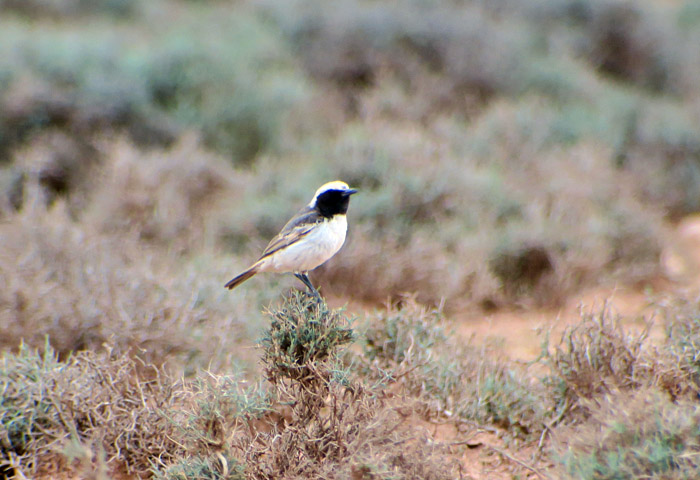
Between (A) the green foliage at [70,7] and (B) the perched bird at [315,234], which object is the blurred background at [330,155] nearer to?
(A) the green foliage at [70,7]

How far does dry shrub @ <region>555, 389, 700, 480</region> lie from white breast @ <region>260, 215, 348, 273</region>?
180 cm

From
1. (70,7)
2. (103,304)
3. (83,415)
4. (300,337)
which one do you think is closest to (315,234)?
(300,337)

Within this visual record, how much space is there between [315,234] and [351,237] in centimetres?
265

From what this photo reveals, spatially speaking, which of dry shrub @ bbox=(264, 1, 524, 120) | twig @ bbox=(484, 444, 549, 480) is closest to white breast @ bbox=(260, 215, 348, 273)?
twig @ bbox=(484, 444, 549, 480)

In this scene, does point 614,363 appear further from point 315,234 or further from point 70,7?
point 70,7

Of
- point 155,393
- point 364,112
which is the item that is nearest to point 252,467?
point 155,393

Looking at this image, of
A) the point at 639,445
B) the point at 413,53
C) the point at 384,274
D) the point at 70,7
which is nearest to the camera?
the point at 639,445

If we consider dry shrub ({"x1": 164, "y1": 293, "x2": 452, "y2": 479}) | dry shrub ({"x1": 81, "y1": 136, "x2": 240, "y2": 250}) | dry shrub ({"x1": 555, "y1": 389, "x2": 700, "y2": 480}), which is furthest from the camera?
dry shrub ({"x1": 81, "y1": 136, "x2": 240, "y2": 250})

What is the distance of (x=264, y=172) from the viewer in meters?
8.02

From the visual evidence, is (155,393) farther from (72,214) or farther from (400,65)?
(400,65)

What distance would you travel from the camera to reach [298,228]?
429 centimetres

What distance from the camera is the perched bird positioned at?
13.4 feet

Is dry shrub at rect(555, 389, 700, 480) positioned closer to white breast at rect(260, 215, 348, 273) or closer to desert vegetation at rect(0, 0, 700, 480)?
desert vegetation at rect(0, 0, 700, 480)

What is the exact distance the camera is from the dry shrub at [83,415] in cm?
377
